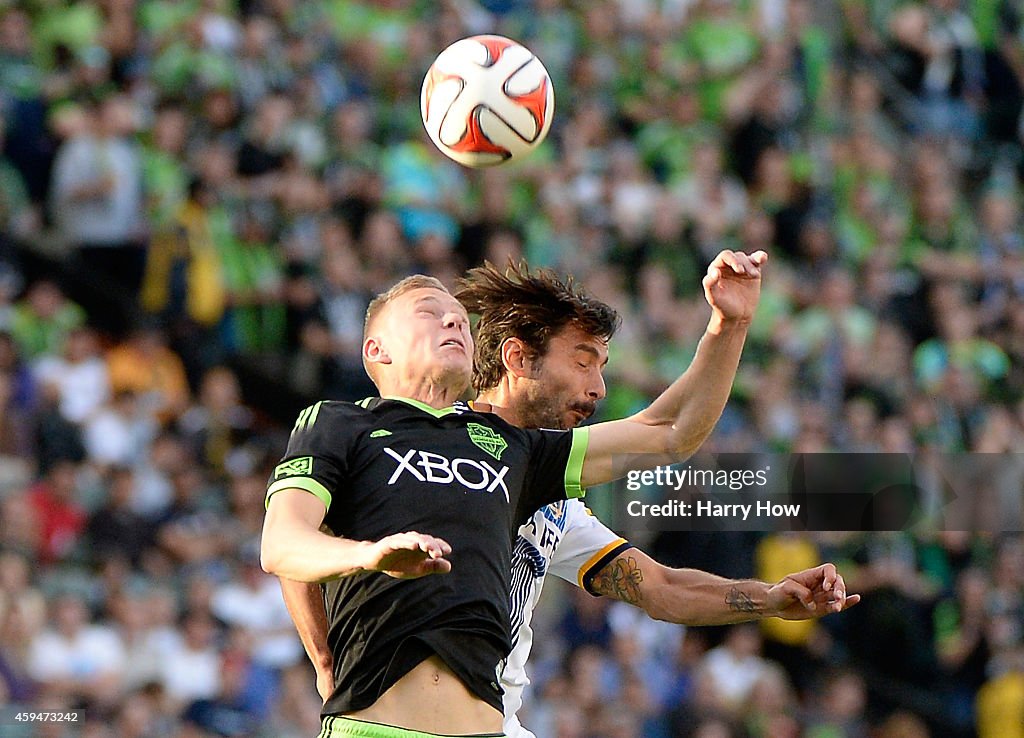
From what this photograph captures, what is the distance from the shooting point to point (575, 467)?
4.91m

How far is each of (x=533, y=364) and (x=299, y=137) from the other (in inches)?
296

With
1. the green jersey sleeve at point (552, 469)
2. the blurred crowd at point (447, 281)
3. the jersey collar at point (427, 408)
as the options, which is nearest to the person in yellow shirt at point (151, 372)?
the blurred crowd at point (447, 281)

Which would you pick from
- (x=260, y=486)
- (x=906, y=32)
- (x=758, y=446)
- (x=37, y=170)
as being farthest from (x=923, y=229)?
(x=37, y=170)

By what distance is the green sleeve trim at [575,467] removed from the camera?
16.1ft

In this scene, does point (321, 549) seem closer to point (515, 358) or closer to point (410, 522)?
point (410, 522)

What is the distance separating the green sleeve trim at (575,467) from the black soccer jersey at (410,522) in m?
0.20

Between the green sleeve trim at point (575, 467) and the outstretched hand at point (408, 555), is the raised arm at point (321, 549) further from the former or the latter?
the green sleeve trim at point (575, 467)

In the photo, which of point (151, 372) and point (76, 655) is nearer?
point (76, 655)

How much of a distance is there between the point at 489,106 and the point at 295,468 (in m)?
2.41

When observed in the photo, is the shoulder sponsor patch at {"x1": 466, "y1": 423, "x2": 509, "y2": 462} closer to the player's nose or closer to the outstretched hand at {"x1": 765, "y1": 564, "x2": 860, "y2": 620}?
the player's nose

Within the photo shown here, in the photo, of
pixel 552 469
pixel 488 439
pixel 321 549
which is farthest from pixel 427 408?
pixel 321 549

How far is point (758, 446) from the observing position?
39.9ft

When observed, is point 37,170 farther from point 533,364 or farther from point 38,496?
point 533,364

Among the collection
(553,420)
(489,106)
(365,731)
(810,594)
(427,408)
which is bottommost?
(365,731)
